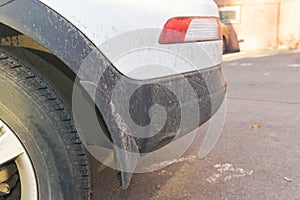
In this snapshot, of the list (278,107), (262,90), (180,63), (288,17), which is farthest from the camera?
(288,17)

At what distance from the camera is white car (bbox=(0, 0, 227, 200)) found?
148 centimetres

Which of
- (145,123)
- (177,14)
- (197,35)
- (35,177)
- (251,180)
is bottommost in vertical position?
(251,180)

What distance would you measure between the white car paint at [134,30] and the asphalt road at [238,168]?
3.38ft

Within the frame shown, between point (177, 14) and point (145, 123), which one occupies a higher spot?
point (177, 14)

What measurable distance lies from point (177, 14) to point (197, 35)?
0.22 m

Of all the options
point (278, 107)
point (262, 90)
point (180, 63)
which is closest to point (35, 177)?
point (180, 63)

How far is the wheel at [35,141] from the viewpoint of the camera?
149 centimetres

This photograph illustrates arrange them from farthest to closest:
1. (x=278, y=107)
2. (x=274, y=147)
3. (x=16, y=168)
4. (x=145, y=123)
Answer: (x=278, y=107), (x=274, y=147), (x=145, y=123), (x=16, y=168)

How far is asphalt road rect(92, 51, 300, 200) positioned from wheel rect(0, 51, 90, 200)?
819mm

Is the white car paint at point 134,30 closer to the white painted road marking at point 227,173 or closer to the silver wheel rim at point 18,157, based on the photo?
the silver wheel rim at point 18,157

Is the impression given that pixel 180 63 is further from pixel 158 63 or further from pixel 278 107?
pixel 278 107

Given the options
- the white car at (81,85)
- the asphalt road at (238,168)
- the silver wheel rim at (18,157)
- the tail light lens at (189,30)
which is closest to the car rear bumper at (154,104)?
the white car at (81,85)

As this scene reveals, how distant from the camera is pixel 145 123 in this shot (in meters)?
1.71

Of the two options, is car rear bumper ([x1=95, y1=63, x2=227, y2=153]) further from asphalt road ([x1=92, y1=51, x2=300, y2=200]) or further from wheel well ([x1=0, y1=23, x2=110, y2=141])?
asphalt road ([x1=92, y1=51, x2=300, y2=200])
